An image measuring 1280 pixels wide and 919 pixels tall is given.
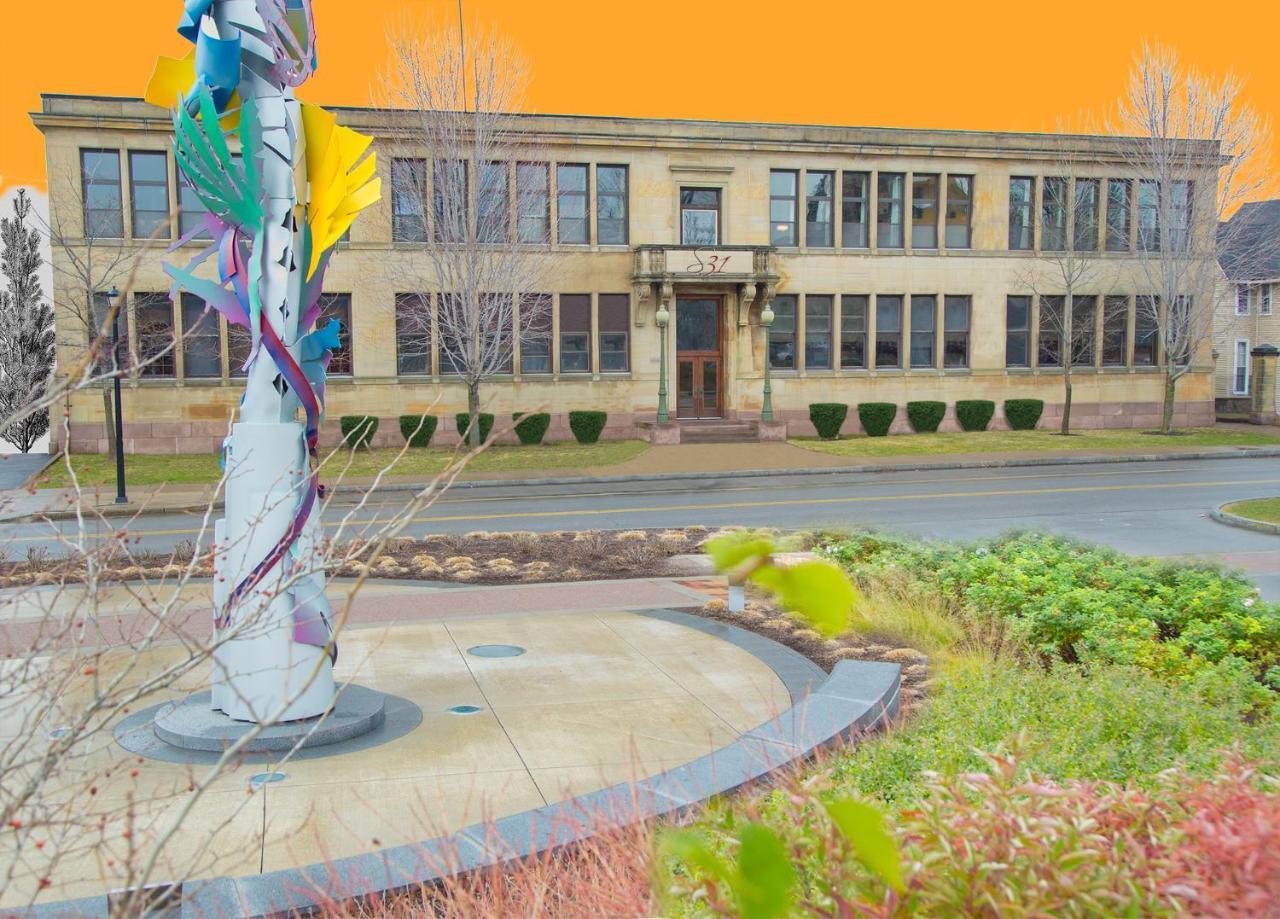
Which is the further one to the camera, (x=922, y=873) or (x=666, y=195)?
(x=666, y=195)

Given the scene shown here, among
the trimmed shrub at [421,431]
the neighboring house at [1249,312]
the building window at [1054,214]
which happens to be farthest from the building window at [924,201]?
the trimmed shrub at [421,431]

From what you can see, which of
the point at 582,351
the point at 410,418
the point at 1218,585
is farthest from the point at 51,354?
the point at 1218,585

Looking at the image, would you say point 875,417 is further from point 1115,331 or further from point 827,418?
point 1115,331

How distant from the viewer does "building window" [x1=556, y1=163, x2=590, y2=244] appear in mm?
36062

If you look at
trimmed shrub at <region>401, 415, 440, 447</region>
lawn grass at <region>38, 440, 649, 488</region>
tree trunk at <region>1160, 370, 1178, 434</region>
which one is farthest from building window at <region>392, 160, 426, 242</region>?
tree trunk at <region>1160, 370, 1178, 434</region>

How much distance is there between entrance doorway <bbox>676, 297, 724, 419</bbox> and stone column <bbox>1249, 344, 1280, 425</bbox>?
21075mm

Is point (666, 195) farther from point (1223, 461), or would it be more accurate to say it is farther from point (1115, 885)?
point (1115, 885)

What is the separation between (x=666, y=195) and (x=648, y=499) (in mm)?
16454

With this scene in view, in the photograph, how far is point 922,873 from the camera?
2994 millimetres

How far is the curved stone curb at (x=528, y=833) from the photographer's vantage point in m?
4.44

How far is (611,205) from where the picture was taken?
36.5 m

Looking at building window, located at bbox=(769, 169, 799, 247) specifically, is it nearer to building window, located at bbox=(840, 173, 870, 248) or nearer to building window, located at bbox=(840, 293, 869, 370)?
building window, located at bbox=(840, 173, 870, 248)

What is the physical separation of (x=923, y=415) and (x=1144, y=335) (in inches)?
385

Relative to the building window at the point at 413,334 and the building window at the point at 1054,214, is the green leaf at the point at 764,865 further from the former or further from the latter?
the building window at the point at 1054,214
